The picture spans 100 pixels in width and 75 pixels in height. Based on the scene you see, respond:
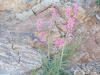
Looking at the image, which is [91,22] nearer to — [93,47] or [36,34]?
[93,47]

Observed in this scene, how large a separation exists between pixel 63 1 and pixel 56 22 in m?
0.76

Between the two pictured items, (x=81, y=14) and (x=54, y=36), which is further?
(x=81, y=14)

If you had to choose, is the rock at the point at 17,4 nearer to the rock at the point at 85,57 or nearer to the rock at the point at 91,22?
the rock at the point at 91,22

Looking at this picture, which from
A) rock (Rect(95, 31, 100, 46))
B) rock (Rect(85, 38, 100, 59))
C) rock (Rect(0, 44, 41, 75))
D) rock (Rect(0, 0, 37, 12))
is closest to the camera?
rock (Rect(0, 44, 41, 75))

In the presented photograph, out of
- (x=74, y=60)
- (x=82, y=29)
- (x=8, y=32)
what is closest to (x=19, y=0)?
(x=8, y=32)

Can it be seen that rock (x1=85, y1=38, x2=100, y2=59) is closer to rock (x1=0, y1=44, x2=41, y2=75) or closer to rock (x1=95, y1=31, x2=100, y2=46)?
rock (x1=95, y1=31, x2=100, y2=46)

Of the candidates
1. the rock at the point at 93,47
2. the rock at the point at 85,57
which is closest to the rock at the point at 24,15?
the rock at the point at 93,47

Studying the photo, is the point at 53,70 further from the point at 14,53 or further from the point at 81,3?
the point at 81,3

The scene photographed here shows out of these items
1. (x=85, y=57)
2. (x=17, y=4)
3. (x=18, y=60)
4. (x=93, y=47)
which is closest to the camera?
(x=18, y=60)

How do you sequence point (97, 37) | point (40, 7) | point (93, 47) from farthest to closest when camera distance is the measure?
point (40, 7) < point (97, 37) < point (93, 47)

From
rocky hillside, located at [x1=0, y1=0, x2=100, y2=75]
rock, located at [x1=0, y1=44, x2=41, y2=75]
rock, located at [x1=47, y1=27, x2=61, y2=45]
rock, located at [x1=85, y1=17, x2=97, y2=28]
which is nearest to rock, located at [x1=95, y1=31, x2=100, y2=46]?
rocky hillside, located at [x1=0, y1=0, x2=100, y2=75]

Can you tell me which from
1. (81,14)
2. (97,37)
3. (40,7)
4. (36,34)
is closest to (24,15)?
(40,7)

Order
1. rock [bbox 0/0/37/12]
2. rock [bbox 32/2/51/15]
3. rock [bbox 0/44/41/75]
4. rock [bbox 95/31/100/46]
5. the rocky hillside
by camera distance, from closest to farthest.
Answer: rock [bbox 0/44/41/75] < the rocky hillside < rock [bbox 95/31/100/46] < rock [bbox 32/2/51/15] < rock [bbox 0/0/37/12]

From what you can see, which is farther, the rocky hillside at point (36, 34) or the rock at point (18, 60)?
the rocky hillside at point (36, 34)
